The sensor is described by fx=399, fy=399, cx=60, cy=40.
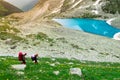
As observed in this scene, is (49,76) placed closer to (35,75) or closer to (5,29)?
→ (35,75)

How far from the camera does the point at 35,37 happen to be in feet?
269

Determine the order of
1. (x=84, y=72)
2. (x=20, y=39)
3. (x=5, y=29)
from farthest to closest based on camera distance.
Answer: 1. (x=5, y=29)
2. (x=20, y=39)
3. (x=84, y=72)

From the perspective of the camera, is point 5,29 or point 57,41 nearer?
point 57,41

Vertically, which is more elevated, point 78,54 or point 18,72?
point 18,72

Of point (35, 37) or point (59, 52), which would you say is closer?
point (59, 52)

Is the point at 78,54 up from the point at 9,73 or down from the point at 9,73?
down

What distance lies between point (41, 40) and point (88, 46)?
9772 millimetres

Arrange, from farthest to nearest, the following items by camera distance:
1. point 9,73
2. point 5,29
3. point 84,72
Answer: point 5,29, point 84,72, point 9,73

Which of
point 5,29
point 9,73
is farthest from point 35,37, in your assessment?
point 9,73

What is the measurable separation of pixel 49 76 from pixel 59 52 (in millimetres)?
40899

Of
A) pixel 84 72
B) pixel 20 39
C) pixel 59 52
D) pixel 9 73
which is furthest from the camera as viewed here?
pixel 20 39

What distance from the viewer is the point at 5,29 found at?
89125mm

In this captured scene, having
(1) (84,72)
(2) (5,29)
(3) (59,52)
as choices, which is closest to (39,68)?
(1) (84,72)

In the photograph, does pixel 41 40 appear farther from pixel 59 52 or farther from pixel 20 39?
Answer: pixel 59 52
